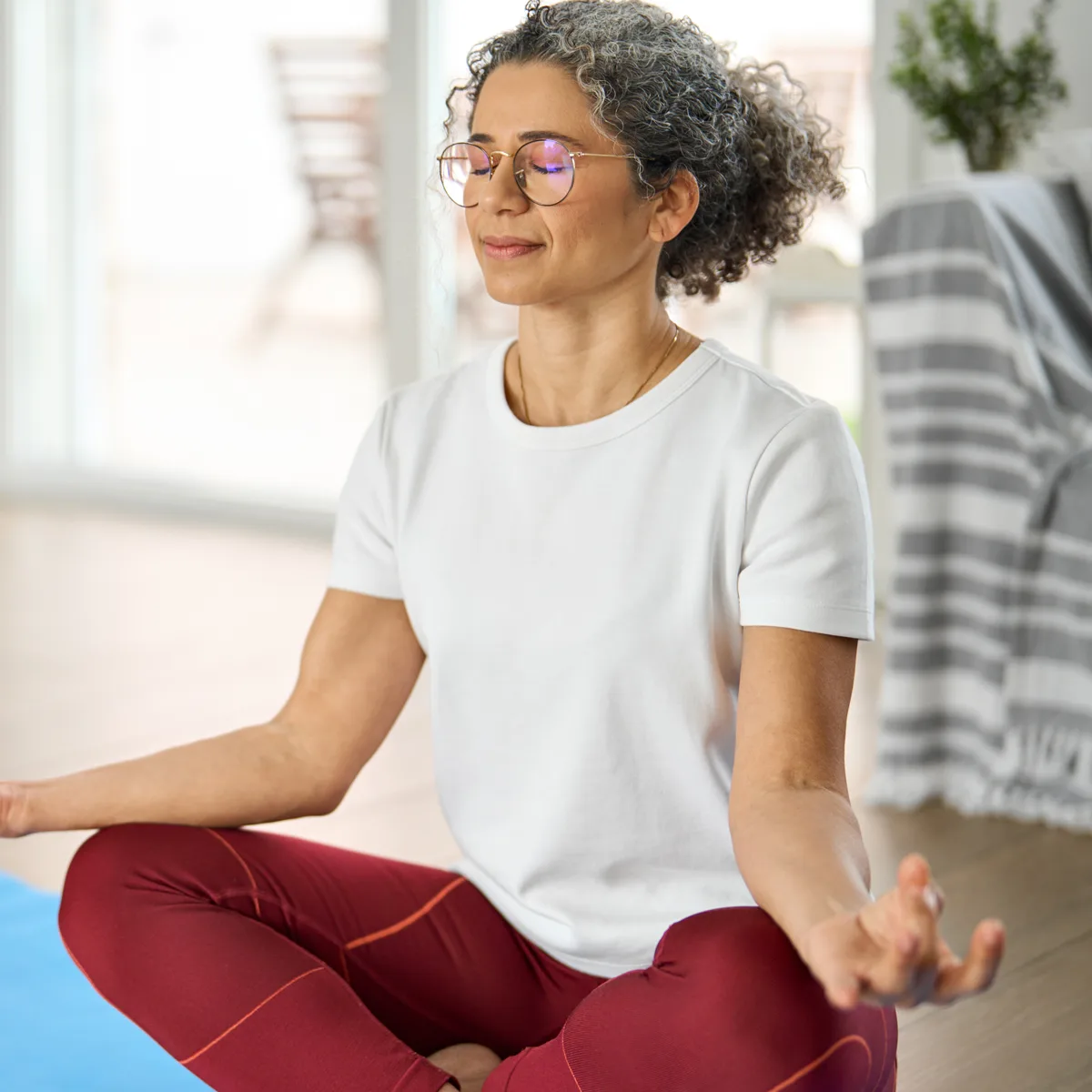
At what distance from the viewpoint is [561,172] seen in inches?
46.0

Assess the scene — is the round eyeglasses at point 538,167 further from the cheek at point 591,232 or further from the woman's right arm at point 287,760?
the woman's right arm at point 287,760

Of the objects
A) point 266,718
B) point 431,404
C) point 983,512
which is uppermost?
point 431,404

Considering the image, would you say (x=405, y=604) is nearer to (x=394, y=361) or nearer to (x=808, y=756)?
(x=808, y=756)

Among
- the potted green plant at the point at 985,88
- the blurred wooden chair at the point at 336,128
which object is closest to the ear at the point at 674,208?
the potted green plant at the point at 985,88

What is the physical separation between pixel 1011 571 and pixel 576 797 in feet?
3.83

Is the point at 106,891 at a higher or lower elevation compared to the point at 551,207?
lower

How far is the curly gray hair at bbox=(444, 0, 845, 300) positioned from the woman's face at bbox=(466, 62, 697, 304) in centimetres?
1

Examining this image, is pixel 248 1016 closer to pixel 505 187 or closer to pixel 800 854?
pixel 800 854

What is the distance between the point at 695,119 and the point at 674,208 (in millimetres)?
67

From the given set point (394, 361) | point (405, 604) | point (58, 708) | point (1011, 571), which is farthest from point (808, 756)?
point (394, 361)

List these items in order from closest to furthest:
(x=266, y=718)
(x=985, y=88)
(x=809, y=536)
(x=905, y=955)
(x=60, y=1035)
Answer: (x=905, y=955)
(x=809, y=536)
(x=60, y=1035)
(x=266, y=718)
(x=985, y=88)

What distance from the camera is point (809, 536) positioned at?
112cm

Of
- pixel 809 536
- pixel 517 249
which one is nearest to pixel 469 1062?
pixel 809 536

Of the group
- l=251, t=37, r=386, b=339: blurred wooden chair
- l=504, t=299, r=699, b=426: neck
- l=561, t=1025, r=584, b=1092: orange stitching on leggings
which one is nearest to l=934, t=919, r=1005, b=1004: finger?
l=561, t=1025, r=584, b=1092: orange stitching on leggings
